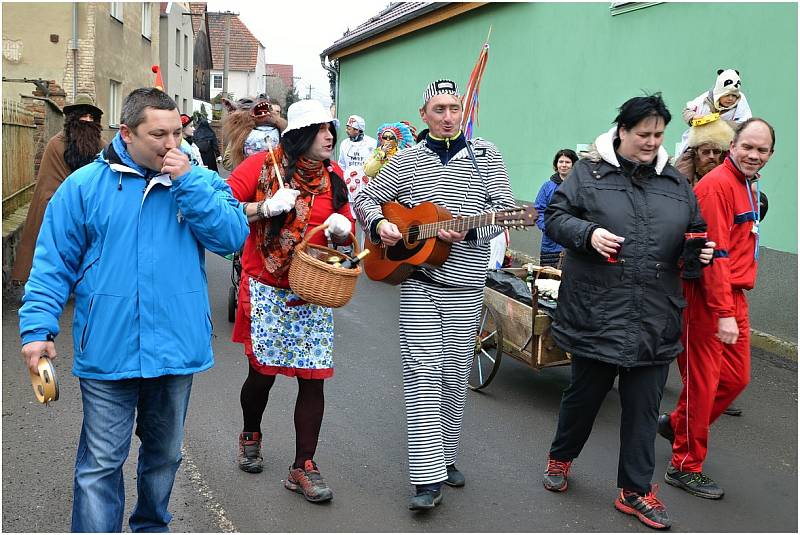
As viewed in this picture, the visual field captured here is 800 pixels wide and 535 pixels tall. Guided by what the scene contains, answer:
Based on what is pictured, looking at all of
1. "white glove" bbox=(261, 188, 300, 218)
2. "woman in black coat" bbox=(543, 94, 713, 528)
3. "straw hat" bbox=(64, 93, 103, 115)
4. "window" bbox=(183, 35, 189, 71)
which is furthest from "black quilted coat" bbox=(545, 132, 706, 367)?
"window" bbox=(183, 35, 189, 71)

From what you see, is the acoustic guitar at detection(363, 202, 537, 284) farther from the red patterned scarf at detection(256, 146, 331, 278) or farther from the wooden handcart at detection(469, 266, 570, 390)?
the wooden handcart at detection(469, 266, 570, 390)

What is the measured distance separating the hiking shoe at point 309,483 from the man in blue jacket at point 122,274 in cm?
123

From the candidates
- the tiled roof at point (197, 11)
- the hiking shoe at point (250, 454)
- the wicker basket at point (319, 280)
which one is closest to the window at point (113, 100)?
the hiking shoe at point (250, 454)

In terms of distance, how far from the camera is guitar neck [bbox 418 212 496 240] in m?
4.30

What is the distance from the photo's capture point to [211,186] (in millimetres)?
3389

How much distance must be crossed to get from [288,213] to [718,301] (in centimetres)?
238

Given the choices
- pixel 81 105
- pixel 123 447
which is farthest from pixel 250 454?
pixel 81 105

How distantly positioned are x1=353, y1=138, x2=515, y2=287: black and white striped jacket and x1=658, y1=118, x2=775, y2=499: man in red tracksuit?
1171 millimetres

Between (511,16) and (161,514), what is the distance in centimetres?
1231

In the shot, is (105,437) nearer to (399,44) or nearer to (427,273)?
(427,273)

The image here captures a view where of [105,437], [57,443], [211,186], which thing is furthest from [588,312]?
[57,443]

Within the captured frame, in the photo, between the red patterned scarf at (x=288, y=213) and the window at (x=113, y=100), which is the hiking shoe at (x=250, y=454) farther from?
the window at (x=113, y=100)

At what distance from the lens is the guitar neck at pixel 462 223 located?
169 inches

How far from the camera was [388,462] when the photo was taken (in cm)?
504
